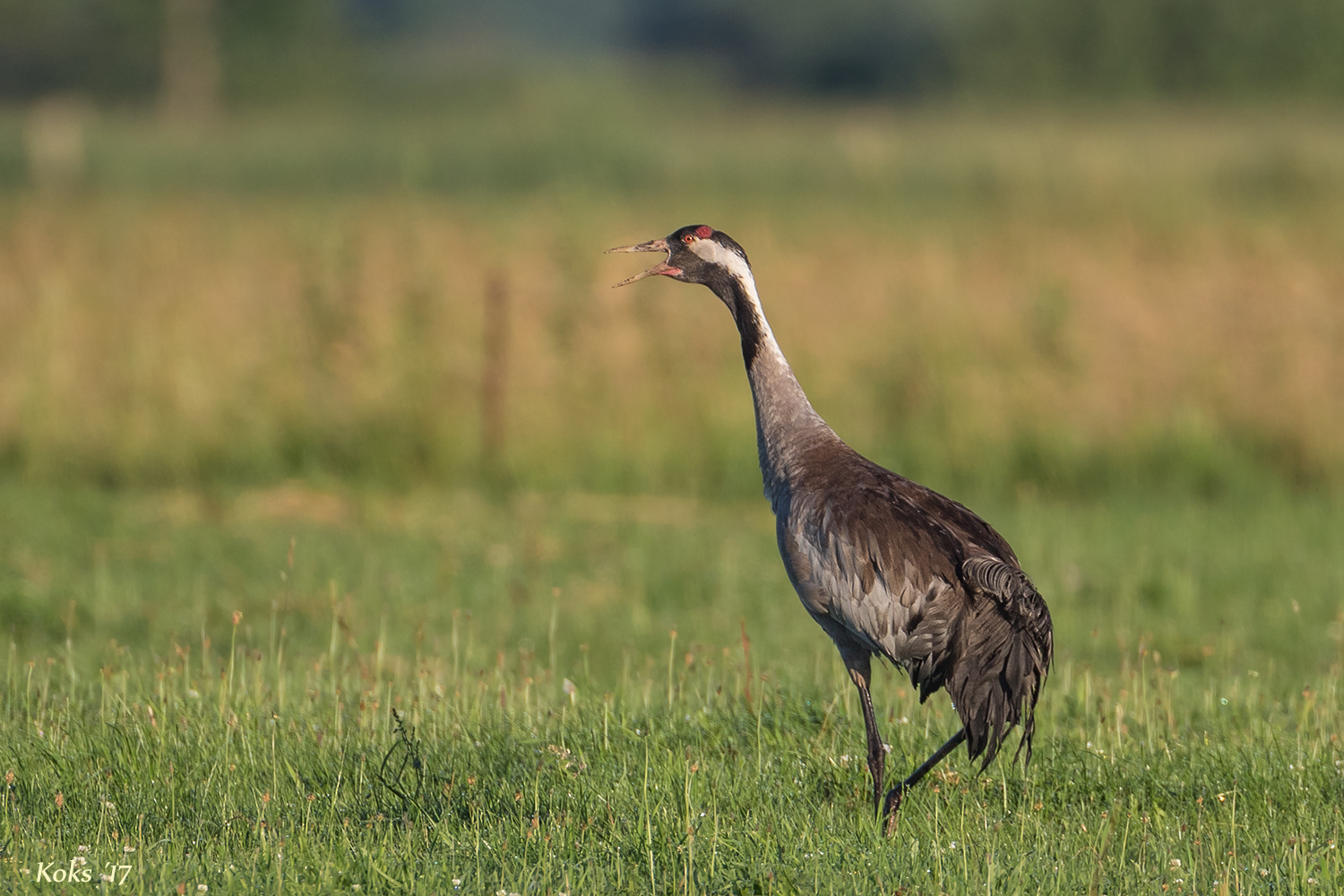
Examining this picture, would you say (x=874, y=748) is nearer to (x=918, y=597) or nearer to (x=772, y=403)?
(x=918, y=597)

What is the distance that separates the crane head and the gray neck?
46 mm

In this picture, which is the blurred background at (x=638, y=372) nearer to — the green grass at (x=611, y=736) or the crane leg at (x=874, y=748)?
the green grass at (x=611, y=736)

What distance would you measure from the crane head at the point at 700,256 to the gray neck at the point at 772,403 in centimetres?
5

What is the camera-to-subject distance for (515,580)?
431 inches

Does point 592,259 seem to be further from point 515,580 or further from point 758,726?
point 758,726

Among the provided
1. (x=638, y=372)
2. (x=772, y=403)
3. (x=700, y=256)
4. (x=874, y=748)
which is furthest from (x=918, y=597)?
(x=638, y=372)

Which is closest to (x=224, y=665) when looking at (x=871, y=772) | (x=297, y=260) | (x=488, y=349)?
(x=871, y=772)

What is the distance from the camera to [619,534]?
12484 millimetres

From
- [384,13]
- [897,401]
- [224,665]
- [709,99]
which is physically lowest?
[224,665]

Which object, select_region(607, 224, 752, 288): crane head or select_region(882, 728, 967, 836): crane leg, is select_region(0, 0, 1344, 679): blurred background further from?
select_region(882, 728, 967, 836): crane leg

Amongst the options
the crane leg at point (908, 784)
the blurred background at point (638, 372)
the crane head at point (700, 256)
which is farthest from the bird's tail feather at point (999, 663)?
the blurred background at point (638, 372)

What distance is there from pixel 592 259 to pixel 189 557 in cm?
689

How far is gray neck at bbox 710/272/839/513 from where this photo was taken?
20.7 ft

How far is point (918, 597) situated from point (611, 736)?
1.46 meters
